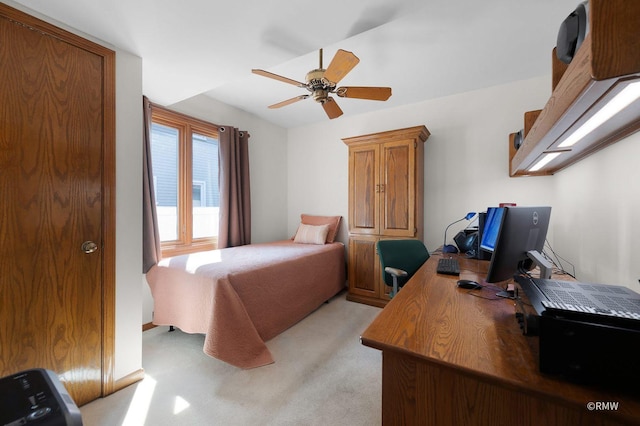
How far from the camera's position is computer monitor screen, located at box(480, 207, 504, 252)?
176 centimetres

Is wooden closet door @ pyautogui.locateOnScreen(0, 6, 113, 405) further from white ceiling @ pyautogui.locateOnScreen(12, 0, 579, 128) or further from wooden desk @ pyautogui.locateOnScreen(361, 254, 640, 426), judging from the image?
wooden desk @ pyautogui.locateOnScreen(361, 254, 640, 426)

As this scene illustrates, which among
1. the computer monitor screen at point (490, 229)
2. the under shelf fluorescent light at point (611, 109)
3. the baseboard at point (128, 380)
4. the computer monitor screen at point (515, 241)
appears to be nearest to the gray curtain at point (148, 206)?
the baseboard at point (128, 380)

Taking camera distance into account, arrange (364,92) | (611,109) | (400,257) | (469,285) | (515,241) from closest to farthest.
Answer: (611,109) → (515,241) → (469,285) → (364,92) → (400,257)

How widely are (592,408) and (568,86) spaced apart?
0.89 metres

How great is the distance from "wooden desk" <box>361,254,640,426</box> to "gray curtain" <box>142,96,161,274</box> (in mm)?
2427

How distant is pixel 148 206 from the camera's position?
2.46 metres

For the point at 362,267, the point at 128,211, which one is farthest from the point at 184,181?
the point at 362,267

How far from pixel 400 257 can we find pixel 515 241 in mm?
1294

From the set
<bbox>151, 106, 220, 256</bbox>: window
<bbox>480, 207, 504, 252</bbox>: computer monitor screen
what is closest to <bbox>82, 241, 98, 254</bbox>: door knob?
<bbox>151, 106, 220, 256</bbox>: window

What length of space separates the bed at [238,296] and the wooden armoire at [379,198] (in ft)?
2.14

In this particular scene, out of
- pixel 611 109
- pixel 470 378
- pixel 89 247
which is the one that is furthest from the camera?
pixel 89 247

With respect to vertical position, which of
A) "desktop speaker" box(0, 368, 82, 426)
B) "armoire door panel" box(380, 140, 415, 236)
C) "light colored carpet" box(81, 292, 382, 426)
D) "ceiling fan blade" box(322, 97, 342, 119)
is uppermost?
"ceiling fan blade" box(322, 97, 342, 119)

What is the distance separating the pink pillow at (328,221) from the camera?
12.2ft

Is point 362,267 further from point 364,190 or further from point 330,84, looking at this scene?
point 330,84
